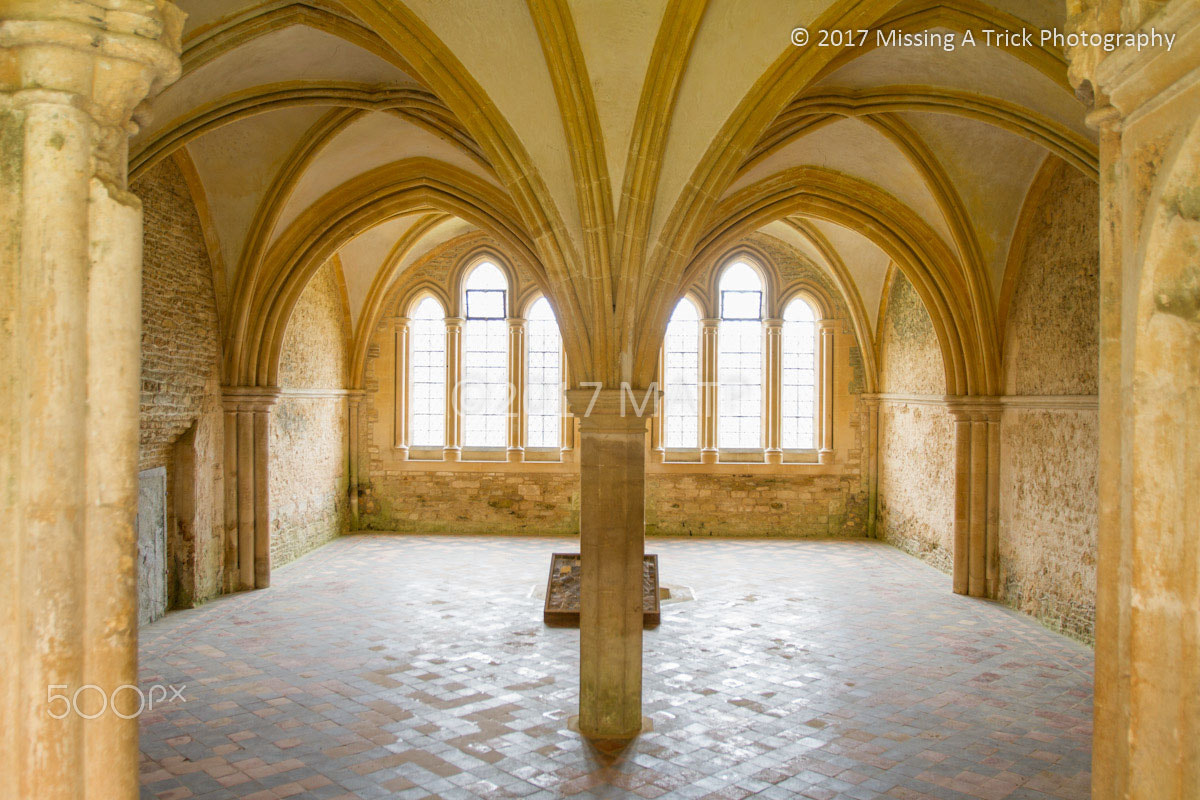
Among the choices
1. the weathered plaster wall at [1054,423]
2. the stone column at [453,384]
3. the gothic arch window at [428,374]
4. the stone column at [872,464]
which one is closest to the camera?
the weathered plaster wall at [1054,423]

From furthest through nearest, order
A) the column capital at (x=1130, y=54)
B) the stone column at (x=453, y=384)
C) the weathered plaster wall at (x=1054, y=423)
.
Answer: the stone column at (x=453, y=384) → the weathered plaster wall at (x=1054, y=423) → the column capital at (x=1130, y=54)

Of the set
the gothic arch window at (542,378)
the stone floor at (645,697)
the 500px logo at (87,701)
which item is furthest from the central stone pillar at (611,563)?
the gothic arch window at (542,378)

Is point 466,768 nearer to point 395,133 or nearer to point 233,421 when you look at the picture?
point 233,421

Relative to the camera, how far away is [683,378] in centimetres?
1502

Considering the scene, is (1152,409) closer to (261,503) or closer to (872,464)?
(261,503)

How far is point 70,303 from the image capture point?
2279 mm

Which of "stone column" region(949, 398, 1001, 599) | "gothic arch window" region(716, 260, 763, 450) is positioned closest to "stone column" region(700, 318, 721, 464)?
"gothic arch window" region(716, 260, 763, 450)

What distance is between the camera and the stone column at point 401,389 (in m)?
14.9

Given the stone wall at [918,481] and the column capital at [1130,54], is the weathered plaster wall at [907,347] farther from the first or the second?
the column capital at [1130,54]

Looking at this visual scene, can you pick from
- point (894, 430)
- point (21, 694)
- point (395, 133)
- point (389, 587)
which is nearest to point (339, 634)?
point (389, 587)

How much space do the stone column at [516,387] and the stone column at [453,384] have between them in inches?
35.3

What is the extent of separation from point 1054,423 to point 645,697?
5448 millimetres

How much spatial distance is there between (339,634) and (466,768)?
360 centimetres

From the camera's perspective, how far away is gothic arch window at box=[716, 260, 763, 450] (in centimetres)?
1494
